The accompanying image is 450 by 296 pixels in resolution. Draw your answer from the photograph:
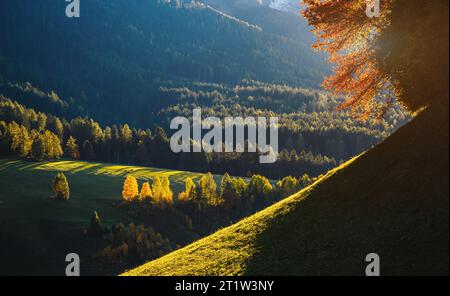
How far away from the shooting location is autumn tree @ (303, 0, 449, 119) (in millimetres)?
24969

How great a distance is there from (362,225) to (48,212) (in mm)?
115397

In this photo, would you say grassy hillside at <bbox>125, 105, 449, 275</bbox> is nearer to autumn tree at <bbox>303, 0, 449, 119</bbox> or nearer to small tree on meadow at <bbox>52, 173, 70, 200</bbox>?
autumn tree at <bbox>303, 0, 449, 119</bbox>

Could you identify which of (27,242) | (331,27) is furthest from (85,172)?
(331,27)

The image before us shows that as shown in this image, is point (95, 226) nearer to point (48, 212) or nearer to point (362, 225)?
point (48, 212)

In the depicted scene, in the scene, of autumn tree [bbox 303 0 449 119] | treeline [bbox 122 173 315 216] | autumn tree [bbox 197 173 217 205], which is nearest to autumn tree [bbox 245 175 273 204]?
treeline [bbox 122 173 315 216]

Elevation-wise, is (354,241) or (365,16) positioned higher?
(365,16)

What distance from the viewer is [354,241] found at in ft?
71.5

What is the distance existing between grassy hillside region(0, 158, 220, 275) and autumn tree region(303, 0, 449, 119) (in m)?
86.9

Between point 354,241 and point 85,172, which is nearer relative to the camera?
point 354,241

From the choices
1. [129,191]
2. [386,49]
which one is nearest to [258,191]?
[129,191]
